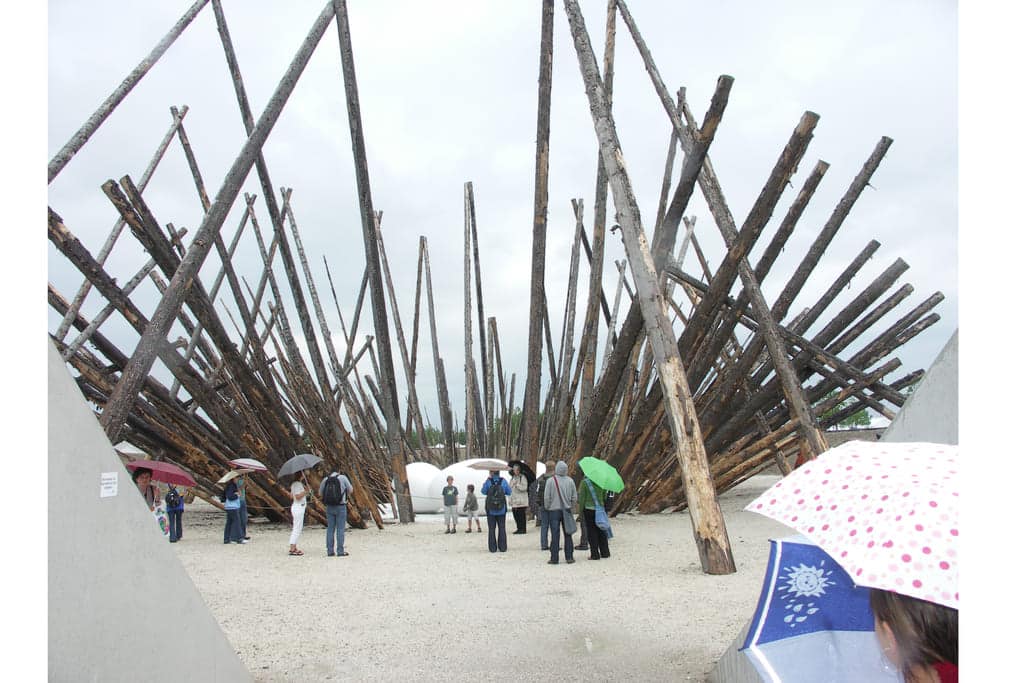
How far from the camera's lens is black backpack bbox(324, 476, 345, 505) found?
861 centimetres

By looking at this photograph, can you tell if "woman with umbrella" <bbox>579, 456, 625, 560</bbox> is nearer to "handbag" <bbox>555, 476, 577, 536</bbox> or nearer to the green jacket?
the green jacket

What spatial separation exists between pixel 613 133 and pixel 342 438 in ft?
19.6

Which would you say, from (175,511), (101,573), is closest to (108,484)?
(101,573)

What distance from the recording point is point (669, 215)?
7.55 meters

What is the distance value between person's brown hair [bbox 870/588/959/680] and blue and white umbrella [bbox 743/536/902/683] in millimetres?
662

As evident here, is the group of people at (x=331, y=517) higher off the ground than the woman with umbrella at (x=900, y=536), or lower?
lower

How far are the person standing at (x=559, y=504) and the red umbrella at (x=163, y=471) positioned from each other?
11.9ft

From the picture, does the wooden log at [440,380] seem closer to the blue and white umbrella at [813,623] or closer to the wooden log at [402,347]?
the wooden log at [402,347]

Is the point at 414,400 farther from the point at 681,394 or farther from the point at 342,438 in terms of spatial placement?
the point at 681,394

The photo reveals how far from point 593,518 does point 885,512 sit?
6311mm

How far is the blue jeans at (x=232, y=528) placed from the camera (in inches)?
359

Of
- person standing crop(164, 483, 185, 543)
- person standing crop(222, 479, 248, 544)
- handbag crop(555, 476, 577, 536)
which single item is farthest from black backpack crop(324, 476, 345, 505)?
handbag crop(555, 476, 577, 536)

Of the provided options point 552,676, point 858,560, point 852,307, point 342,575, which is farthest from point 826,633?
point 852,307

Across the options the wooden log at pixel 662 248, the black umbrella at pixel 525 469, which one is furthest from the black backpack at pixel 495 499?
the wooden log at pixel 662 248
